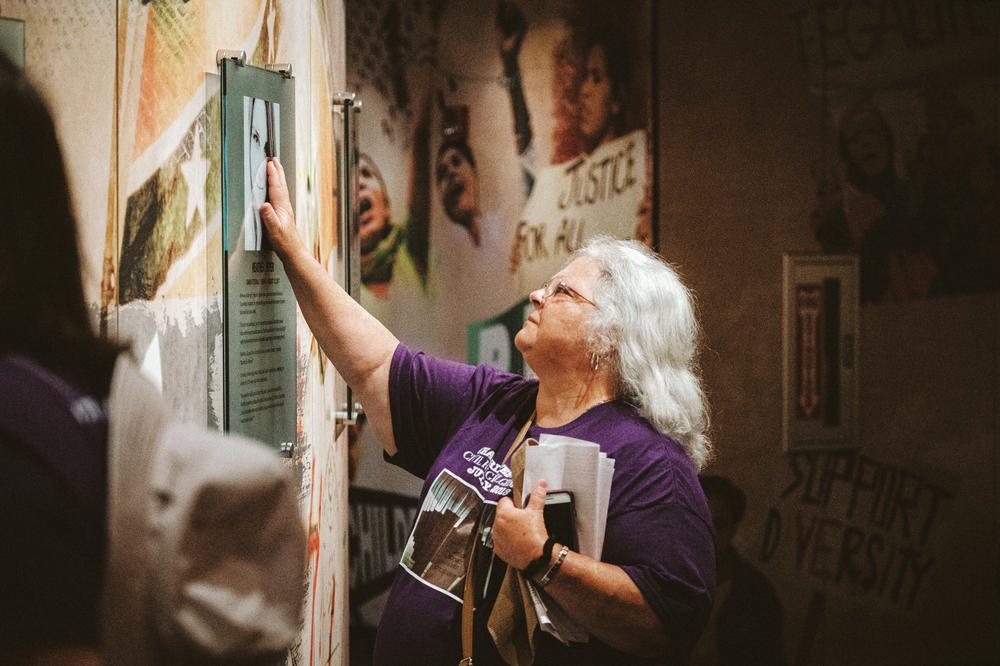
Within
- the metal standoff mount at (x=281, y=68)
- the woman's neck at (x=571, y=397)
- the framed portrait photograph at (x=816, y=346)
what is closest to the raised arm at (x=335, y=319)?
the metal standoff mount at (x=281, y=68)

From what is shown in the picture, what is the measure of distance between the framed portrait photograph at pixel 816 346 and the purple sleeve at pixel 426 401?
2183 millimetres

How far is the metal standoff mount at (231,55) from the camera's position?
142 centimetres

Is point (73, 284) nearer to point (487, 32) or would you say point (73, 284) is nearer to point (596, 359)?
point (596, 359)

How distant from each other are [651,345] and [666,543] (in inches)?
19.3

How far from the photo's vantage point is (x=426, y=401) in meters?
2.01

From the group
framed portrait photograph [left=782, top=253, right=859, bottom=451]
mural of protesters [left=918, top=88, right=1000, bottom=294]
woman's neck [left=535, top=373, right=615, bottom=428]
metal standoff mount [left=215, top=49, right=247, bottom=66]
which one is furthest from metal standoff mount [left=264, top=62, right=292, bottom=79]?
mural of protesters [left=918, top=88, right=1000, bottom=294]

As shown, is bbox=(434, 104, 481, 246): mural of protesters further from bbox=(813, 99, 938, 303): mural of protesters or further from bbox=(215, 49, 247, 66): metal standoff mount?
bbox=(215, 49, 247, 66): metal standoff mount

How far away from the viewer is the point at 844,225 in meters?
3.84

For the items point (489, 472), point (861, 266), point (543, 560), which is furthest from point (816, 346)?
point (543, 560)

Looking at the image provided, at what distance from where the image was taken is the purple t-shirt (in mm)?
1640

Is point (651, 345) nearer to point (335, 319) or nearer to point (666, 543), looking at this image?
point (666, 543)

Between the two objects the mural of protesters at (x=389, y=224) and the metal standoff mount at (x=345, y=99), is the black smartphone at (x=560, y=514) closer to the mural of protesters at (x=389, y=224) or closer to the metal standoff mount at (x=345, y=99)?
the metal standoff mount at (x=345, y=99)

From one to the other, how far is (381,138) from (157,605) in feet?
13.1

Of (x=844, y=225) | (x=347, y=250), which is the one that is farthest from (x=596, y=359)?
(x=844, y=225)
